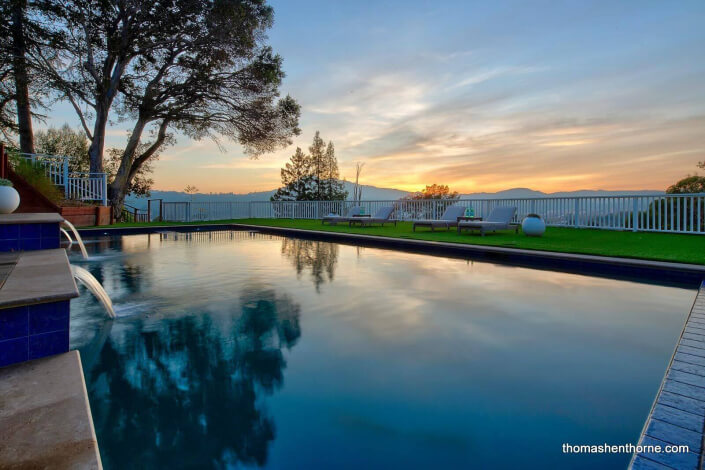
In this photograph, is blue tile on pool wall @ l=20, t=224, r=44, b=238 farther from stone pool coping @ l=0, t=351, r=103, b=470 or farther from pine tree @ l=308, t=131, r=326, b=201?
pine tree @ l=308, t=131, r=326, b=201

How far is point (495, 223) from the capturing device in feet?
31.0

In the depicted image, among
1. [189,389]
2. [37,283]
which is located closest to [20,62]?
[37,283]

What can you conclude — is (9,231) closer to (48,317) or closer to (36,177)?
(48,317)

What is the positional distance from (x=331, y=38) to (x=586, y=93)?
7110 mm

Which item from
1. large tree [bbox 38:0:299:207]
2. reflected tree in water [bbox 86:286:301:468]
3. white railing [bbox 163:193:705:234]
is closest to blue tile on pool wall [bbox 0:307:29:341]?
reflected tree in water [bbox 86:286:301:468]

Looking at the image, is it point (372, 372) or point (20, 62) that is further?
point (20, 62)

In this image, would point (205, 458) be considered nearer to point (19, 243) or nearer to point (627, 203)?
point (19, 243)

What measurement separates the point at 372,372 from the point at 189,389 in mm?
972

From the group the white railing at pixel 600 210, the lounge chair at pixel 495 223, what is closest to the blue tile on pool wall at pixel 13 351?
the lounge chair at pixel 495 223

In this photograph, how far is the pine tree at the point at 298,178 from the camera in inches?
1341

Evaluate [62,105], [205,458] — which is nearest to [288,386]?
[205,458]

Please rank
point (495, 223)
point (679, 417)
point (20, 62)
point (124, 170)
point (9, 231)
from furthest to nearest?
point (124, 170), point (20, 62), point (495, 223), point (9, 231), point (679, 417)

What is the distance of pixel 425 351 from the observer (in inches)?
94.0

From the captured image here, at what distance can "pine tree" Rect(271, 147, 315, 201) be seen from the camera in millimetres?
34062
